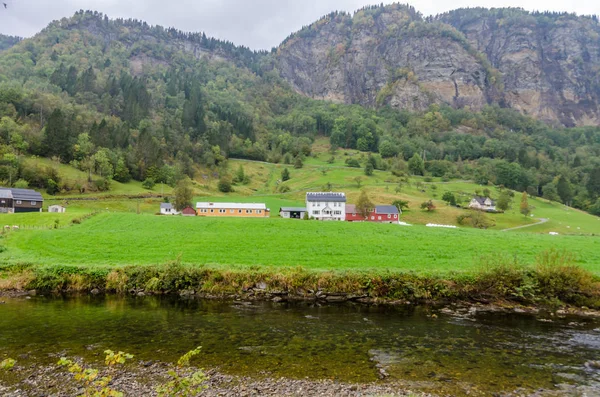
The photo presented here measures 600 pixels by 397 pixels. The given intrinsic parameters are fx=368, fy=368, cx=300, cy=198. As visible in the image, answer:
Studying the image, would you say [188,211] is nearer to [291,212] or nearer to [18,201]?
[291,212]

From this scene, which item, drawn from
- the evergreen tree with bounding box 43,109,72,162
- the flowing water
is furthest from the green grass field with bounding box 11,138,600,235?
the flowing water

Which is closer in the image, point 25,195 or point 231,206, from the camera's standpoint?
point 25,195

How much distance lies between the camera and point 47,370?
1448 cm

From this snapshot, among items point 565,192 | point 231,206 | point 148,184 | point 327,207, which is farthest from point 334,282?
point 565,192

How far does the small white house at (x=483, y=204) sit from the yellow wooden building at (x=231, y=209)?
64371 mm

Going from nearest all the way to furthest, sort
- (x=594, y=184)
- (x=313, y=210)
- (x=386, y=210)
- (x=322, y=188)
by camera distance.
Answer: (x=386, y=210) → (x=313, y=210) → (x=322, y=188) → (x=594, y=184)

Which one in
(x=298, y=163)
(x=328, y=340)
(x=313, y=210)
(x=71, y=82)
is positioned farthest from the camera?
(x=71, y=82)

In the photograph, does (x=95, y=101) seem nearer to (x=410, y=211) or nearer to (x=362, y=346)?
(x=410, y=211)

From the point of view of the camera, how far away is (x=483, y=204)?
4363 inches

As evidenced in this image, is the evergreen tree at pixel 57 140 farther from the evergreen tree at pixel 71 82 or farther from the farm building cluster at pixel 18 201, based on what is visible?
the evergreen tree at pixel 71 82

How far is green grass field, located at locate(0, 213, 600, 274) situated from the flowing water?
23.3ft

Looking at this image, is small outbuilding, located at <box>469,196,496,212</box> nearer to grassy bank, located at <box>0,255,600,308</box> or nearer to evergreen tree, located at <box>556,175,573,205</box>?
evergreen tree, located at <box>556,175,573,205</box>

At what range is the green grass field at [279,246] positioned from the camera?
33.4 meters

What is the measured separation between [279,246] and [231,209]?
168 ft
